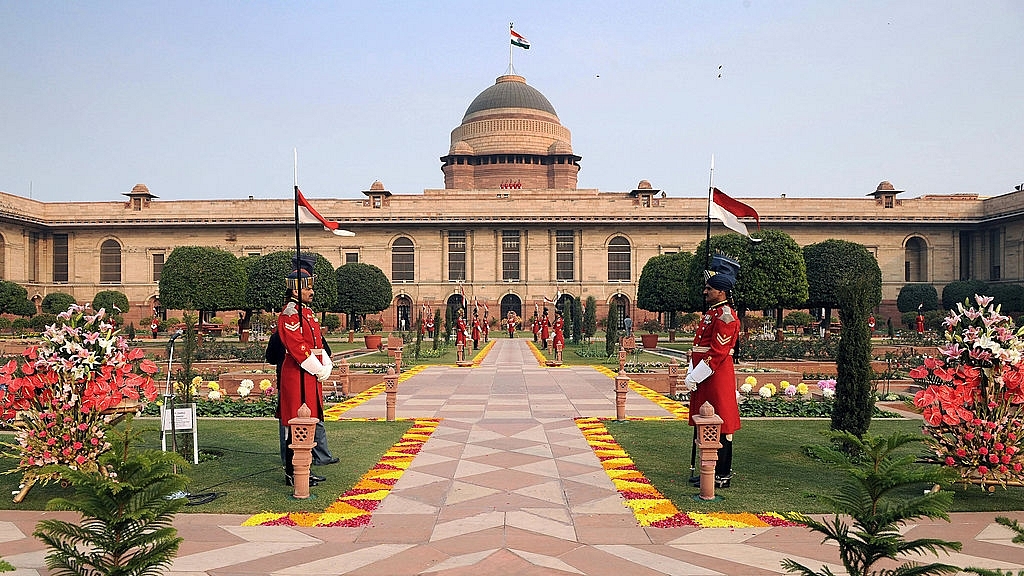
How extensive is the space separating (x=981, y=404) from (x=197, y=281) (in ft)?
114

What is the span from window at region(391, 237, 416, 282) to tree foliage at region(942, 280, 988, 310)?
114ft

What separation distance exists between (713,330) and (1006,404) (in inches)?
110

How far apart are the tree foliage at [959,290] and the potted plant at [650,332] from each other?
61.0ft

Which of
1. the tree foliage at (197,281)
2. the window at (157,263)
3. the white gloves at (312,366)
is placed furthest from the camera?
the window at (157,263)

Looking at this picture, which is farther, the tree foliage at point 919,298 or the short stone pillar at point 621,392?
the tree foliage at point 919,298

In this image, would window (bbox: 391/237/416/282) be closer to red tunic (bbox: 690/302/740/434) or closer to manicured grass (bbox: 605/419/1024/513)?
manicured grass (bbox: 605/419/1024/513)

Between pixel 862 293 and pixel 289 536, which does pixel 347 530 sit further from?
pixel 862 293

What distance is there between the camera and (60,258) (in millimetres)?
51312

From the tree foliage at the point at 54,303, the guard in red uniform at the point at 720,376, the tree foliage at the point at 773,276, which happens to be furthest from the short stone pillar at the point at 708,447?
the tree foliage at the point at 54,303

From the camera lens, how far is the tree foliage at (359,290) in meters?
43.2

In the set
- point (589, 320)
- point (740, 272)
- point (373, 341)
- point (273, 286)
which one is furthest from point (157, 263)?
point (740, 272)

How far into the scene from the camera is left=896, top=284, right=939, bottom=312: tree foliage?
160 feet

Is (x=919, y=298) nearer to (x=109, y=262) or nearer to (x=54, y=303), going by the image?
(x=109, y=262)

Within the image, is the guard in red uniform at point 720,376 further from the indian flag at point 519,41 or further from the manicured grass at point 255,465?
the indian flag at point 519,41
